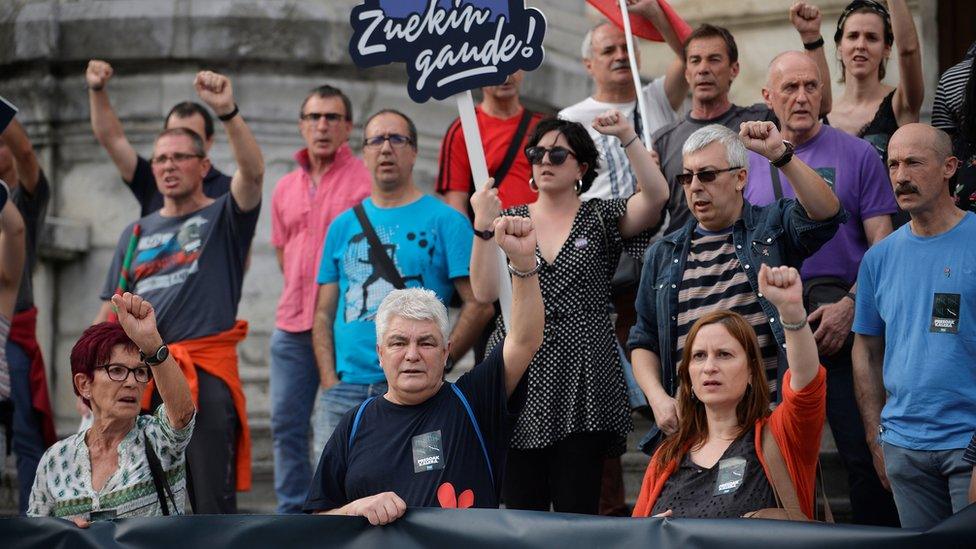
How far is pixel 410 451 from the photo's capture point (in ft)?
17.0

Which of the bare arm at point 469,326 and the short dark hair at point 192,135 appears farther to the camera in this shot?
the short dark hair at point 192,135

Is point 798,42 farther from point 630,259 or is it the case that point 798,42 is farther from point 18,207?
point 18,207

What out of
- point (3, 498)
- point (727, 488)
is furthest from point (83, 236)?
point (727, 488)

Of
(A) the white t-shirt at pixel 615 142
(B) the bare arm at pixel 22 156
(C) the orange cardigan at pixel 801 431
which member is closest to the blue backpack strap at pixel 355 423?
(C) the orange cardigan at pixel 801 431

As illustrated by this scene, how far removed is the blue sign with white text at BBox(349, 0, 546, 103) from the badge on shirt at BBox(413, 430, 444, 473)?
1344mm

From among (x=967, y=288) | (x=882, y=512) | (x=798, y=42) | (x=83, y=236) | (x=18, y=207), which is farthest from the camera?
(x=798, y=42)

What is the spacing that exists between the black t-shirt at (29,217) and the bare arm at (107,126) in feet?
1.24

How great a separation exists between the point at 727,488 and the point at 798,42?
19.7 feet

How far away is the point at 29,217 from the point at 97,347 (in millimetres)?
2423

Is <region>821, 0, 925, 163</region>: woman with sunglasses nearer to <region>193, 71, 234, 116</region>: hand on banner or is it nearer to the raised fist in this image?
<region>193, 71, 234, 116</region>: hand on banner

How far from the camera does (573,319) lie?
20.5 ft

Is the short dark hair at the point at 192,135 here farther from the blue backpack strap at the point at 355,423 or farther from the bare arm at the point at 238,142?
the blue backpack strap at the point at 355,423

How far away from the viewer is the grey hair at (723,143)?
583 cm

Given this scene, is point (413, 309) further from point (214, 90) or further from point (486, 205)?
point (214, 90)
